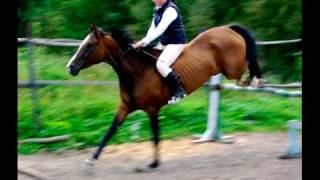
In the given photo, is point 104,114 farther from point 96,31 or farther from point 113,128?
point 96,31

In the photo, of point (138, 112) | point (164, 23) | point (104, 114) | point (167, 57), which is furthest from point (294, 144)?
point (104, 114)

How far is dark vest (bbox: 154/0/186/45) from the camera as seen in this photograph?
23.2 feet

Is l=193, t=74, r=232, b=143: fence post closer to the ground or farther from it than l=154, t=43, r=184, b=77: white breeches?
closer to the ground

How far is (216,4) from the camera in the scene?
16109 millimetres

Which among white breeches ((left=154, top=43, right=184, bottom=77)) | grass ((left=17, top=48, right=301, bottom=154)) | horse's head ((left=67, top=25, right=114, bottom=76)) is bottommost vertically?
grass ((left=17, top=48, right=301, bottom=154))

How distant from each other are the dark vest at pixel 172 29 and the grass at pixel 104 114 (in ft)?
5.92

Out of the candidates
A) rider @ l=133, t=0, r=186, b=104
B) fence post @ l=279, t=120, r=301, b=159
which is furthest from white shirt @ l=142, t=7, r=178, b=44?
fence post @ l=279, t=120, r=301, b=159

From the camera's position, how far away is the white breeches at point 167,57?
7102mm

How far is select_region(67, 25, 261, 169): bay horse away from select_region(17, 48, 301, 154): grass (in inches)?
54.3

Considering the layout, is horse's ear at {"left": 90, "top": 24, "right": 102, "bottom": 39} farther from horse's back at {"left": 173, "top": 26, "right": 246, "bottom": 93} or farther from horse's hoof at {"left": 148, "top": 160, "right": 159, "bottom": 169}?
horse's hoof at {"left": 148, "top": 160, "right": 159, "bottom": 169}

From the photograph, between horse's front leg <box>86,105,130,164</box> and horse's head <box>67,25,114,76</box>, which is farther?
horse's front leg <box>86,105,130,164</box>

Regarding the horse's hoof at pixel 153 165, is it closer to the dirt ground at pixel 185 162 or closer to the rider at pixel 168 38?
the dirt ground at pixel 185 162

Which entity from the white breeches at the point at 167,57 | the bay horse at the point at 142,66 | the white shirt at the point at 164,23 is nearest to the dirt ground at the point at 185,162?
the bay horse at the point at 142,66
